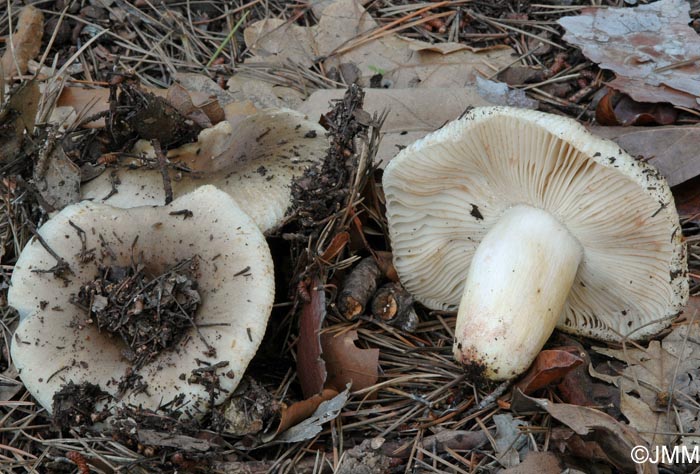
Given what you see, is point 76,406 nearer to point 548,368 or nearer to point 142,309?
point 142,309

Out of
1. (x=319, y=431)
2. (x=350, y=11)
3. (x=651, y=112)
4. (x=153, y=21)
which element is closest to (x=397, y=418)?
(x=319, y=431)

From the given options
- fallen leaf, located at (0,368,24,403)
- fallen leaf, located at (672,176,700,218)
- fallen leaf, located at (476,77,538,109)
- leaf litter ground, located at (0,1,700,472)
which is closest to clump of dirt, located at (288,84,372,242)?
leaf litter ground, located at (0,1,700,472)

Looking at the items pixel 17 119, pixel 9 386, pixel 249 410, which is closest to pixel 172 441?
pixel 249 410

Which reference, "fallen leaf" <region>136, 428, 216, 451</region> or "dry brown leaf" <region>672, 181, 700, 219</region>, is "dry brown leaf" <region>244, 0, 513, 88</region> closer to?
"dry brown leaf" <region>672, 181, 700, 219</region>

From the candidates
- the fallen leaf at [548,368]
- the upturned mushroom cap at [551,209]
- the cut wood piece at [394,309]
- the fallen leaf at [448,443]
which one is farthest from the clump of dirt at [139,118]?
the fallen leaf at [548,368]

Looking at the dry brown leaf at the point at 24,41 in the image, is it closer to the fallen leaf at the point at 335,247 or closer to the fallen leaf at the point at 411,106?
the fallen leaf at the point at 411,106

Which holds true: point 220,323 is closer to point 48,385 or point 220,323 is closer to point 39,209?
Result: point 48,385
